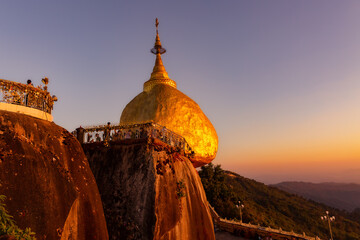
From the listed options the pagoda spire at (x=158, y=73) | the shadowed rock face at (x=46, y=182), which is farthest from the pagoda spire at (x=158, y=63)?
the shadowed rock face at (x=46, y=182)

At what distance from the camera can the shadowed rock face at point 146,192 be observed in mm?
11117

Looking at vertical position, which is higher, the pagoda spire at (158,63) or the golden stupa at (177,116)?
the pagoda spire at (158,63)

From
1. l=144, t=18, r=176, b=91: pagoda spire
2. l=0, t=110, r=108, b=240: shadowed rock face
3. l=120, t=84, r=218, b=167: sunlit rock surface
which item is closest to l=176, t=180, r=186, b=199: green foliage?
l=0, t=110, r=108, b=240: shadowed rock face

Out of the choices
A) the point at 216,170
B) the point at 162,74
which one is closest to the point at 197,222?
the point at 162,74

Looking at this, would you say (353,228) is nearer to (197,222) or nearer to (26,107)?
(197,222)

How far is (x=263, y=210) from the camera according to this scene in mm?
48531

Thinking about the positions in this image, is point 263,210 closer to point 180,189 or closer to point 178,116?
point 178,116

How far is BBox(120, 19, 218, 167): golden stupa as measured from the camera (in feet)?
63.6

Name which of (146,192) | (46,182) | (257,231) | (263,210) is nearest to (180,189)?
(146,192)

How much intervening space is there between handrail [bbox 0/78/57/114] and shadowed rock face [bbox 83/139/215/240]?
4.19 metres

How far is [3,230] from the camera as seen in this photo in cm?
572

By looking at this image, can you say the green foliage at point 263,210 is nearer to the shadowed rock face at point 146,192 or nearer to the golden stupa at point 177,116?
the golden stupa at point 177,116

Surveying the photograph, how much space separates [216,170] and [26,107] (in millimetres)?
32202

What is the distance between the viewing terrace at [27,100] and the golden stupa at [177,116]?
8.89m
